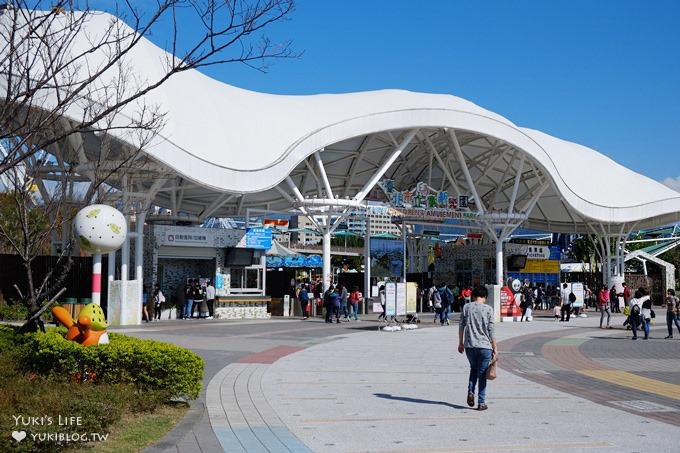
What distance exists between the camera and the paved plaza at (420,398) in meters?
8.43

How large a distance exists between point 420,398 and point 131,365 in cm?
429

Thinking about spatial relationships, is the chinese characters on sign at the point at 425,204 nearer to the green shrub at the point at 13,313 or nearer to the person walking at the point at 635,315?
the person walking at the point at 635,315

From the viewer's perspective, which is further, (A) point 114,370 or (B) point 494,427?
(A) point 114,370

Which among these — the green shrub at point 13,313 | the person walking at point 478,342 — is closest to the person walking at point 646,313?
the person walking at point 478,342

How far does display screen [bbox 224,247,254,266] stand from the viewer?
34.0m

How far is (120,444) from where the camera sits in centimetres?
782

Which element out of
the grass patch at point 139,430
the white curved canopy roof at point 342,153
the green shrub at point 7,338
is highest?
the white curved canopy roof at point 342,153

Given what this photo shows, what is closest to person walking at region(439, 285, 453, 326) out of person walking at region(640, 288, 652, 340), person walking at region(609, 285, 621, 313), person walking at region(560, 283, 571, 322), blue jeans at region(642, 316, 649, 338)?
person walking at region(560, 283, 571, 322)

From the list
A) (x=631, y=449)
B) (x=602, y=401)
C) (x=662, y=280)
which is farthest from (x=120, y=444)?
(x=662, y=280)

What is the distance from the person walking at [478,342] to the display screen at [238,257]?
24078mm

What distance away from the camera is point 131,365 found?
1003cm

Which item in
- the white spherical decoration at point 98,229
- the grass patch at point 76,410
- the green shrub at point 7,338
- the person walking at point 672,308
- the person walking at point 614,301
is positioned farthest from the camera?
the person walking at point 614,301

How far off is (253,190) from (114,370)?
2099 centimetres

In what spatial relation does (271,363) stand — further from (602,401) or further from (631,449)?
(631,449)
